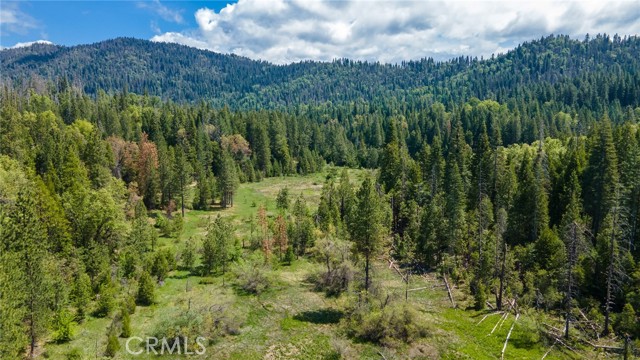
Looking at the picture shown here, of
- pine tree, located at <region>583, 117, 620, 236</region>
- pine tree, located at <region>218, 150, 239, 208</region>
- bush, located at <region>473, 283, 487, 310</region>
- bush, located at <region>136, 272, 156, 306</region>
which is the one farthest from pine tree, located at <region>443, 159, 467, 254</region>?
pine tree, located at <region>218, 150, 239, 208</region>

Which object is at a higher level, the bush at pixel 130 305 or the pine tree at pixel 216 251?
the pine tree at pixel 216 251

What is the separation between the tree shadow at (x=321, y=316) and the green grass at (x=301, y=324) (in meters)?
0.10

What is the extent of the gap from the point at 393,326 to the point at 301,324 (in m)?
9.06

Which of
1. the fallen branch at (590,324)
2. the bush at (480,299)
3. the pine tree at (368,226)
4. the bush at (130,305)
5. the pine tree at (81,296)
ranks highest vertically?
the pine tree at (368,226)

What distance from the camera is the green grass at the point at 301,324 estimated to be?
34.2m

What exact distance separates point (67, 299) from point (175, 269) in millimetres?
16247

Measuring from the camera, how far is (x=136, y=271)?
48.4m

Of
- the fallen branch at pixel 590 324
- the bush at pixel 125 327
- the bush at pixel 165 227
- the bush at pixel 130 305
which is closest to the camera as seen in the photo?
the bush at pixel 125 327

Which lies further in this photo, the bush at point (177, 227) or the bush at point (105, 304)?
the bush at point (177, 227)

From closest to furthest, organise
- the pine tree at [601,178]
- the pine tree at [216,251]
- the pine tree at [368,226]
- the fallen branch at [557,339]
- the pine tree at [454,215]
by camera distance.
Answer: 1. the fallen branch at [557,339]
2. the pine tree at [368,226]
3. the pine tree at [216,251]
4. the pine tree at [601,178]
5. the pine tree at [454,215]

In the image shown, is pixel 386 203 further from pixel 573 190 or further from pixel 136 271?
pixel 136 271

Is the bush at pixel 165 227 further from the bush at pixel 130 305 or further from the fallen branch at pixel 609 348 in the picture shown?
the fallen branch at pixel 609 348

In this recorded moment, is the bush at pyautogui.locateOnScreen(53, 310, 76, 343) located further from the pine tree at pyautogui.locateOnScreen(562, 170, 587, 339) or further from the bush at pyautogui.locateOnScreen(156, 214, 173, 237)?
the pine tree at pyautogui.locateOnScreen(562, 170, 587, 339)

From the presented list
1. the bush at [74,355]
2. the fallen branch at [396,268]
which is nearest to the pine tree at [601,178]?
the fallen branch at [396,268]
